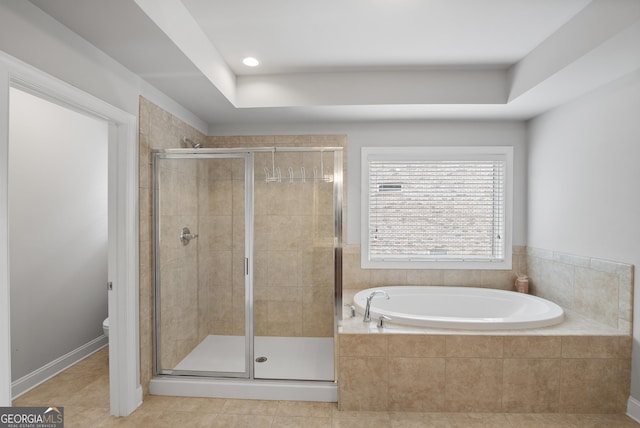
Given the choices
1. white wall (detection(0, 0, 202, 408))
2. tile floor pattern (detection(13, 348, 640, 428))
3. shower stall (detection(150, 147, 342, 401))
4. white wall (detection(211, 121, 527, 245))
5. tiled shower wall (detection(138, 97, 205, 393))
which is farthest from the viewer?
white wall (detection(211, 121, 527, 245))

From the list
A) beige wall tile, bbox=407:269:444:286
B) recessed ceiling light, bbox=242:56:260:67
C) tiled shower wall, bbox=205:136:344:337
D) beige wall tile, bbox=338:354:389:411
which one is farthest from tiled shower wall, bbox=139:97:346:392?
beige wall tile, bbox=407:269:444:286

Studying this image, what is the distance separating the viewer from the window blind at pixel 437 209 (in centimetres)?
338

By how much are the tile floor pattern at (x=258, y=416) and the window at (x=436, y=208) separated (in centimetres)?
142

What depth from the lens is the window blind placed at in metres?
3.38

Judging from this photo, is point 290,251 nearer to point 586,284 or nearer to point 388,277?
point 388,277

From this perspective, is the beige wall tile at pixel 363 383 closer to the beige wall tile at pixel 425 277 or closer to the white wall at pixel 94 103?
the beige wall tile at pixel 425 277

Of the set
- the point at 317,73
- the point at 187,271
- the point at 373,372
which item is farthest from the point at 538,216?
the point at 187,271

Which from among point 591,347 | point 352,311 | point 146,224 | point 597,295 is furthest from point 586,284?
point 146,224

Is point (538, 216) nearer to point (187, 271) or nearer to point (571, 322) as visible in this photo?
point (571, 322)

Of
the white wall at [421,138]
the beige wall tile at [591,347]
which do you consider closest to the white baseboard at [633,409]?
the beige wall tile at [591,347]

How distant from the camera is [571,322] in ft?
8.05

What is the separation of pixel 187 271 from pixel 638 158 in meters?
3.13

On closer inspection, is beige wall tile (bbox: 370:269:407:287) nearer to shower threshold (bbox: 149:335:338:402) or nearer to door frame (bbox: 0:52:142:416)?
shower threshold (bbox: 149:335:338:402)

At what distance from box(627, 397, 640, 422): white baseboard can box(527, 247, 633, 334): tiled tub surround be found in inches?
17.0
